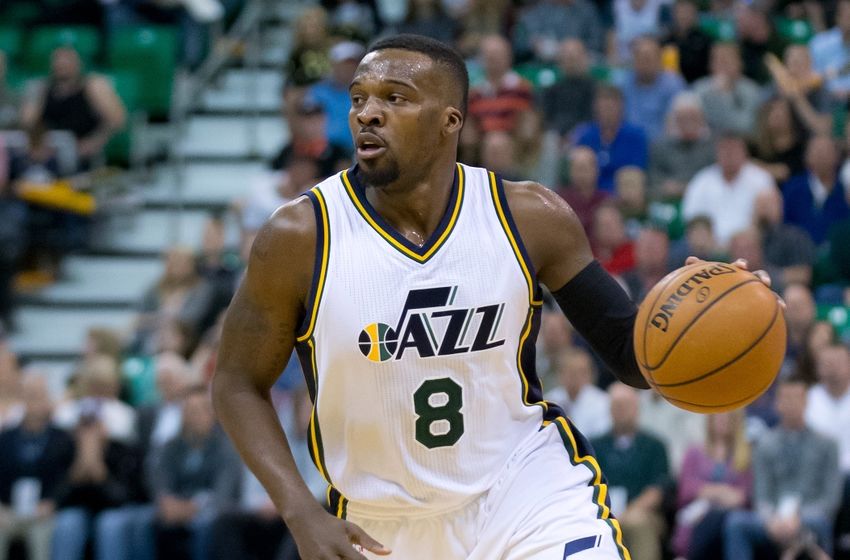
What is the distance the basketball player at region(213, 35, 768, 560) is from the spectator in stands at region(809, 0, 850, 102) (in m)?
8.53

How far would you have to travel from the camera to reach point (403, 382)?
15.1 feet

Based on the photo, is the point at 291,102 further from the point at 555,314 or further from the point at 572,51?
the point at 555,314

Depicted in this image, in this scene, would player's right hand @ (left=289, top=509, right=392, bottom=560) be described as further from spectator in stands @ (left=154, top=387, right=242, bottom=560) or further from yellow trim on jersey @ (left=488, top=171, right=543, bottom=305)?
spectator in stands @ (left=154, top=387, right=242, bottom=560)

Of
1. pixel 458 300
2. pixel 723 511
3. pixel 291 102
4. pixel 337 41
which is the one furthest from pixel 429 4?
pixel 458 300

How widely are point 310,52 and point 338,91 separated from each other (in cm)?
100

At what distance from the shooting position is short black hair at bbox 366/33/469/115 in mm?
4695

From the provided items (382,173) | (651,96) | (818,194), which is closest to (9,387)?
(651,96)

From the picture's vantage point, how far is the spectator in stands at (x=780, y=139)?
39.2 ft

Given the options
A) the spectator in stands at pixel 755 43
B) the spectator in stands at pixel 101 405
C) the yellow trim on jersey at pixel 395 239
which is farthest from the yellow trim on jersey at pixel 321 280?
the spectator in stands at pixel 755 43

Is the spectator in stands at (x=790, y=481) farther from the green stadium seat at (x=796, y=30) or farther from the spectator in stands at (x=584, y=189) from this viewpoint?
the green stadium seat at (x=796, y=30)

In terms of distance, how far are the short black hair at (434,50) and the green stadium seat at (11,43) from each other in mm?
11201

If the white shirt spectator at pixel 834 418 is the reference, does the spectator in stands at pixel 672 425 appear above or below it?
below

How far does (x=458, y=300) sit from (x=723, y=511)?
522 cm

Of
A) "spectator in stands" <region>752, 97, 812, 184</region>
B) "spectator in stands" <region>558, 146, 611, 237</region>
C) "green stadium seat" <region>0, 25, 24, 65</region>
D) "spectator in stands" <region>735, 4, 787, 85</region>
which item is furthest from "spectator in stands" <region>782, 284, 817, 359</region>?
"green stadium seat" <region>0, 25, 24, 65</region>
